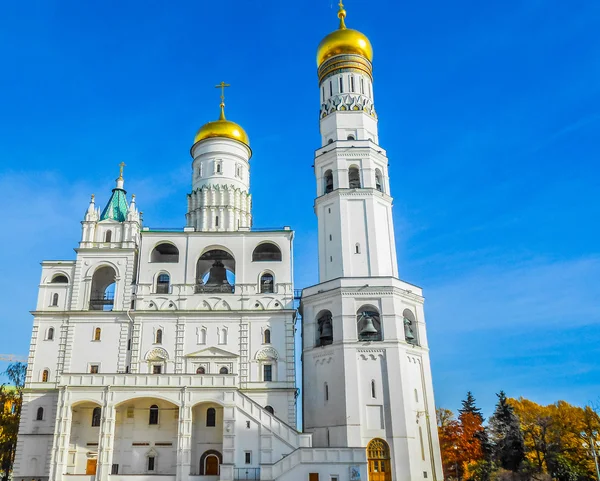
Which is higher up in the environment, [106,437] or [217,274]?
[217,274]

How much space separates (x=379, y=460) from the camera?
30.5m

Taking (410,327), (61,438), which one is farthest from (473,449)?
(61,438)

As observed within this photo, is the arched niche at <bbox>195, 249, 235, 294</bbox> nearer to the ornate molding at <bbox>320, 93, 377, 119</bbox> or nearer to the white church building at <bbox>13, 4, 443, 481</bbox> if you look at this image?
the white church building at <bbox>13, 4, 443, 481</bbox>

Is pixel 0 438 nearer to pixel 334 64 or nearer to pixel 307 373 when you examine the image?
pixel 307 373

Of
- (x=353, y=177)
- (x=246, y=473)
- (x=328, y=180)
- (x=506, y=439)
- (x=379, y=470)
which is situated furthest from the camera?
(x=506, y=439)

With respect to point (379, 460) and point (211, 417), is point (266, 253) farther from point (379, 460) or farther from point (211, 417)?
point (379, 460)

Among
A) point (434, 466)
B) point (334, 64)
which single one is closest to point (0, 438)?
point (434, 466)

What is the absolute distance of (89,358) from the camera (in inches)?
1355

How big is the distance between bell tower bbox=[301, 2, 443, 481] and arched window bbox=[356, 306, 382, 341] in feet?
0.21

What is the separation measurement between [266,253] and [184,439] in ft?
47.2

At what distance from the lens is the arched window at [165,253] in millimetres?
39438

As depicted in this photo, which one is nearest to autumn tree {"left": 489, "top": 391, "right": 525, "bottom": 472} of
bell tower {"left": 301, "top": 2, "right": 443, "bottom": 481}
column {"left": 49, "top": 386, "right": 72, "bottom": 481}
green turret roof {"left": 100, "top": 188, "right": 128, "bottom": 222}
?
bell tower {"left": 301, "top": 2, "right": 443, "bottom": 481}

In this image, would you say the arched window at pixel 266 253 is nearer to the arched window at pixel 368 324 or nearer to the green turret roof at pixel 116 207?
the arched window at pixel 368 324

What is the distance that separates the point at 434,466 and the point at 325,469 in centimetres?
749
